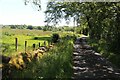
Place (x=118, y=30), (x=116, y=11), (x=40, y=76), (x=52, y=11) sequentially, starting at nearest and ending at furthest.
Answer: (x=40, y=76) → (x=116, y=11) → (x=118, y=30) → (x=52, y=11)

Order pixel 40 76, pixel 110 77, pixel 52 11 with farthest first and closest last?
pixel 52 11 < pixel 110 77 < pixel 40 76

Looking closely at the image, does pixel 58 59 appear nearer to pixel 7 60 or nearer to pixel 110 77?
pixel 110 77

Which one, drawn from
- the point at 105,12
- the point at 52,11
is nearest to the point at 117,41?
the point at 105,12

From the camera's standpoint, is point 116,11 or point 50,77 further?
point 116,11

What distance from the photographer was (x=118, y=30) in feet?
71.7

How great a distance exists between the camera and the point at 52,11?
49875 millimetres

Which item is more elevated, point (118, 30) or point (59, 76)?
point (118, 30)

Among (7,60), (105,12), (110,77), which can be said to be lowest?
(110,77)

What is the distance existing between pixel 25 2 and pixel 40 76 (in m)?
3.03

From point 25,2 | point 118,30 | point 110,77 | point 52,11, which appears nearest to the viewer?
point 25,2

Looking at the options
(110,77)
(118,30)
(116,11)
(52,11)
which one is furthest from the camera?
(52,11)

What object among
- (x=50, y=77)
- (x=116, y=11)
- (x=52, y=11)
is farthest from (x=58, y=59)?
(x=52, y=11)

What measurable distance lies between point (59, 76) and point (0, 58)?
95.6 inches

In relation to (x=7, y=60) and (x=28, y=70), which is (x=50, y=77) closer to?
(x=28, y=70)
